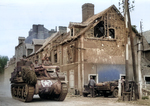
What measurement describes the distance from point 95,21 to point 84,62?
4272 mm

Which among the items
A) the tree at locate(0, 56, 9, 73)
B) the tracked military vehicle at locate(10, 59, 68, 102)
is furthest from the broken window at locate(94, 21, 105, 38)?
the tree at locate(0, 56, 9, 73)

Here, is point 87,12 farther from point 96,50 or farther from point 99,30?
point 96,50

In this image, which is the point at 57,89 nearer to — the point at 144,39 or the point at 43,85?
the point at 43,85

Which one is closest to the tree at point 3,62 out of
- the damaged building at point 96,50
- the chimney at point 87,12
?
the chimney at point 87,12

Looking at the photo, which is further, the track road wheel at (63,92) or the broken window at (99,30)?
the broken window at (99,30)

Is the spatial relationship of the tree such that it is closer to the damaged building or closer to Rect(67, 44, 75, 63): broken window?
the damaged building

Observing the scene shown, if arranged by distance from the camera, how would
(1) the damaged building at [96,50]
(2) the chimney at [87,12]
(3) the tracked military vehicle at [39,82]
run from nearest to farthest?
(3) the tracked military vehicle at [39,82] < (1) the damaged building at [96,50] < (2) the chimney at [87,12]

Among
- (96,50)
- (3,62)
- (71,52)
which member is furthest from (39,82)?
(3,62)

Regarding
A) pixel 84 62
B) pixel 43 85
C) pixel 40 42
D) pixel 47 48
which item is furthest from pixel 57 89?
pixel 40 42

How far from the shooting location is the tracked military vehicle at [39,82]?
14305mm

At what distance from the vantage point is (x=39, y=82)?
48.5 feet

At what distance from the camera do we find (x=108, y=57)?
23984 mm

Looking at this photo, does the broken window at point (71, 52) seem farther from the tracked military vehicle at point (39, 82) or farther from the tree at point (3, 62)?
the tree at point (3, 62)

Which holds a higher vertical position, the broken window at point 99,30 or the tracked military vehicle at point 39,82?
the broken window at point 99,30
